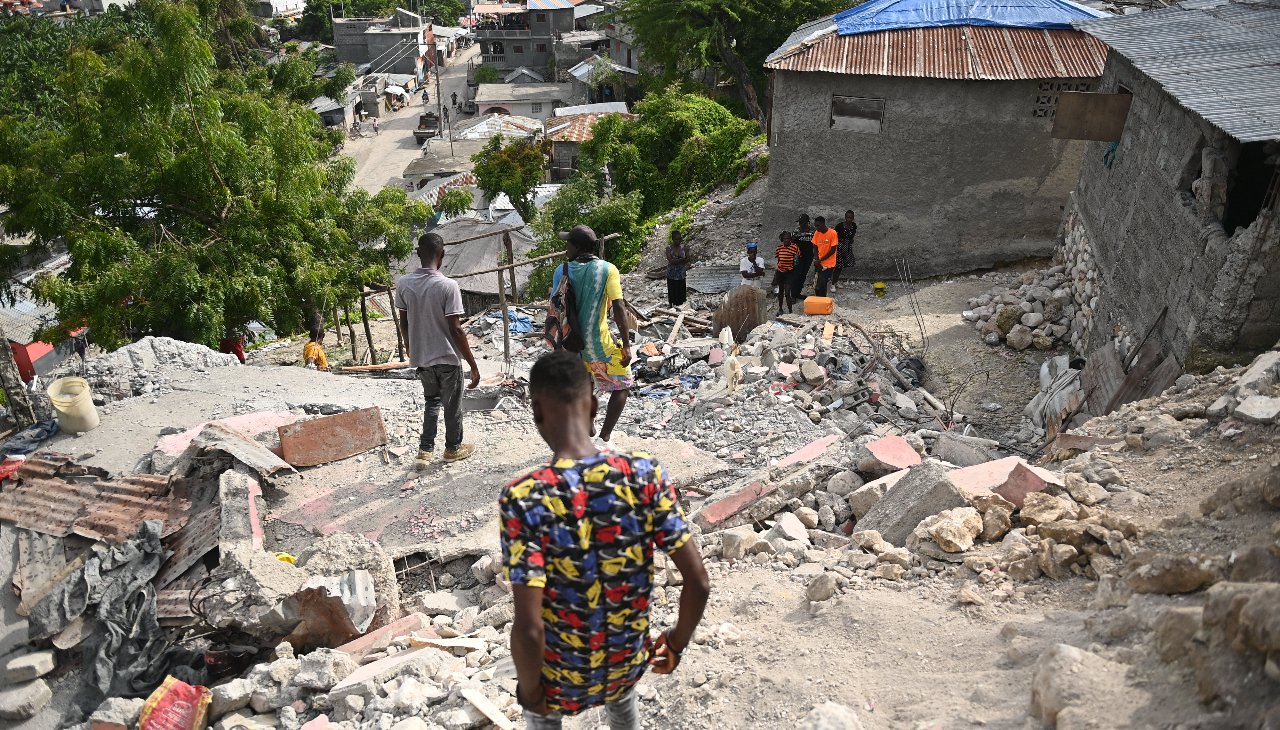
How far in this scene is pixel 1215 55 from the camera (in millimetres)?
6418

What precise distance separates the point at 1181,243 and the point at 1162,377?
108 centimetres

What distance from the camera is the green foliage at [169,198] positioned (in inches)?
365

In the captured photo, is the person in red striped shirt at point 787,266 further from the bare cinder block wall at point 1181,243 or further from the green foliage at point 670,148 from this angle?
the green foliage at point 670,148

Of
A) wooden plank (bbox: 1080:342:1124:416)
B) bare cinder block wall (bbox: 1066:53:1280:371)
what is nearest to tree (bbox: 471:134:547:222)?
bare cinder block wall (bbox: 1066:53:1280:371)

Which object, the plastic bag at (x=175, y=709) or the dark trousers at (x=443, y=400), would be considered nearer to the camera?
the plastic bag at (x=175, y=709)

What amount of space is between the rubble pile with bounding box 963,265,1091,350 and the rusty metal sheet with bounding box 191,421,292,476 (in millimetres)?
7508

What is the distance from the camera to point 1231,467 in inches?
156

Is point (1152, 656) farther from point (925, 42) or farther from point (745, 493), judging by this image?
point (925, 42)

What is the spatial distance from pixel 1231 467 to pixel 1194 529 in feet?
3.28

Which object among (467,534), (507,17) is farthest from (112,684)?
(507,17)

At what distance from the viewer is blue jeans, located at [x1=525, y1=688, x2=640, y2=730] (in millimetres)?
2324

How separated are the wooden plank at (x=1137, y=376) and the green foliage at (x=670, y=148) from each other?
13.5m

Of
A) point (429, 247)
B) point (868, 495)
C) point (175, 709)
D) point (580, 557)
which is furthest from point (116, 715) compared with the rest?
point (868, 495)

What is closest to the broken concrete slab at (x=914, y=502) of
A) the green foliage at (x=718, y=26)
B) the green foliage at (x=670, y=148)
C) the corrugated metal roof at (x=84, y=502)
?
the corrugated metal roof at (x=84, y=502)
